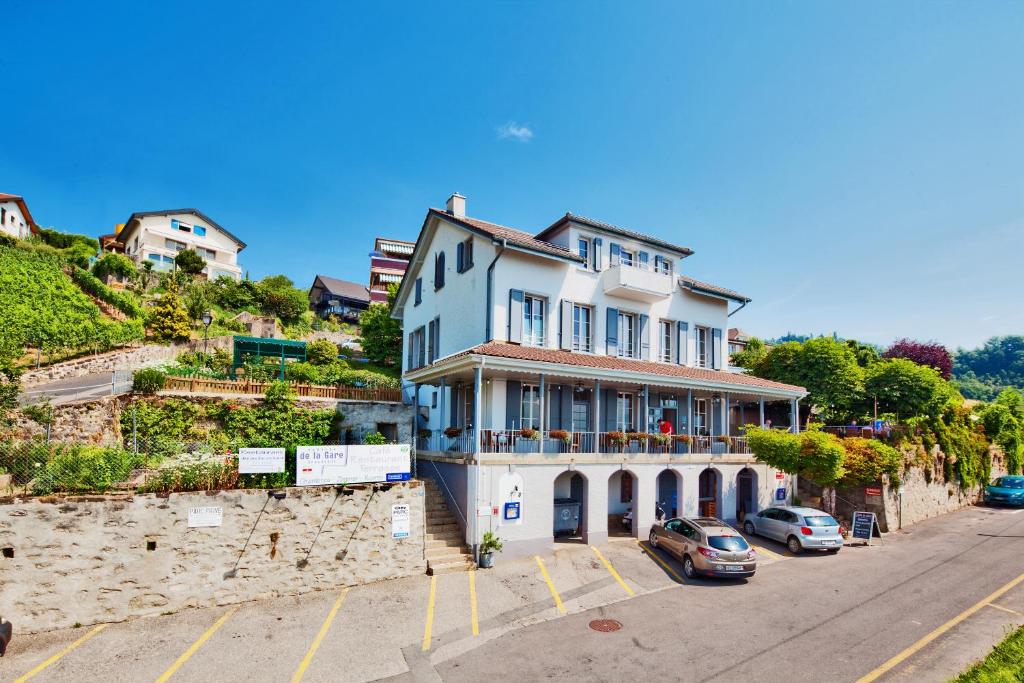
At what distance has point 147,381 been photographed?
18.0 metres

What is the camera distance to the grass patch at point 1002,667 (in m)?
6.95

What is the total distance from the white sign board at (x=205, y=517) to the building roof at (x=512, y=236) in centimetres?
1186

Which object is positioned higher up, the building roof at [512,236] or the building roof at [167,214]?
the building roof at [167,214]

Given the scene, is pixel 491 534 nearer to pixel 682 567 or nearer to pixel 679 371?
pixel 682 567

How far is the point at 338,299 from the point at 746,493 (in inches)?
1932

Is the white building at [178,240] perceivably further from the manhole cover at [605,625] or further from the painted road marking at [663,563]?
the manhole cover at [605,625]

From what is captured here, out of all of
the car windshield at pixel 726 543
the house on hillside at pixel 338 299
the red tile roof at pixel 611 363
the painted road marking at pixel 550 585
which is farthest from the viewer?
the house on hillside at pixel 338 299

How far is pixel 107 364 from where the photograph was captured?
2630 centimetres

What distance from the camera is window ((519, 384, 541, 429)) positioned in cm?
1894

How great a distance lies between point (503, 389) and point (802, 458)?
38.8ft

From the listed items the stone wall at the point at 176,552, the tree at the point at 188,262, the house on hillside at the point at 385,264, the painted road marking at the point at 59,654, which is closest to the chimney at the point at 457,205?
the stone wall at the point at 176,552

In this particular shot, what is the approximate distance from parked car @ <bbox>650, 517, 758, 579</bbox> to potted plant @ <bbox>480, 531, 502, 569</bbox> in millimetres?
5590

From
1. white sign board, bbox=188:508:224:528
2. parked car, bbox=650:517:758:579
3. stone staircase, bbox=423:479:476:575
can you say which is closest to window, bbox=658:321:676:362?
parked car, bbox=650:517:758:579

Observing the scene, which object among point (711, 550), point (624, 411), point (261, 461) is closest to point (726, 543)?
point (711, 550)
